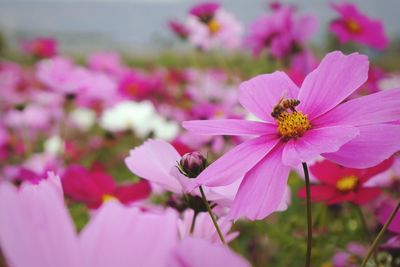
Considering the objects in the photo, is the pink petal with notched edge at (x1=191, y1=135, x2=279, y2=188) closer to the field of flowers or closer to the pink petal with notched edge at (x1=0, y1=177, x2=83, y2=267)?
the field of flowers

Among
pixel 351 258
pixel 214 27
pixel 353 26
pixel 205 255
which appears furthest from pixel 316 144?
pixel 214 27

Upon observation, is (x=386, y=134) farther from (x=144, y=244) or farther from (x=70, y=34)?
(x=70, y=34)

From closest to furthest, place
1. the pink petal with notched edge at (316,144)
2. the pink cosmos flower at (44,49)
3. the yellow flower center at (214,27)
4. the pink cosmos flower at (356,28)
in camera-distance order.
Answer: the pink petal with notched edge at (316,144) < the pink cosmos flower at (356,28) < the yellow flower center at (214,27) < the pink cosmos flower at (44,49)

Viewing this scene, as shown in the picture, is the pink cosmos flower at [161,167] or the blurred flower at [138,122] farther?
the blurred flower at [138,122]

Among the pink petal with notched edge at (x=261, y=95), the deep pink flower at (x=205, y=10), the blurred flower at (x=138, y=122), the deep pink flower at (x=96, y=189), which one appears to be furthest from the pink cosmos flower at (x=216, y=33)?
the pink petal with notched edge at (x=261, y=95)

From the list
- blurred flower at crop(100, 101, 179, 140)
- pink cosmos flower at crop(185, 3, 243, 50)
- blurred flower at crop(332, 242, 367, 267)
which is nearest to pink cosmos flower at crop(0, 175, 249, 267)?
blurred flower at crop(332, 242, 367, 267)

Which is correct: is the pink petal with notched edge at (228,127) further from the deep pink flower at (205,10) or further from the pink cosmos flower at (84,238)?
the deep pink flower at (205,10)

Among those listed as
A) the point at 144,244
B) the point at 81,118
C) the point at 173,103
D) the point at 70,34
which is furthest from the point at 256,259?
the point at 70,34
